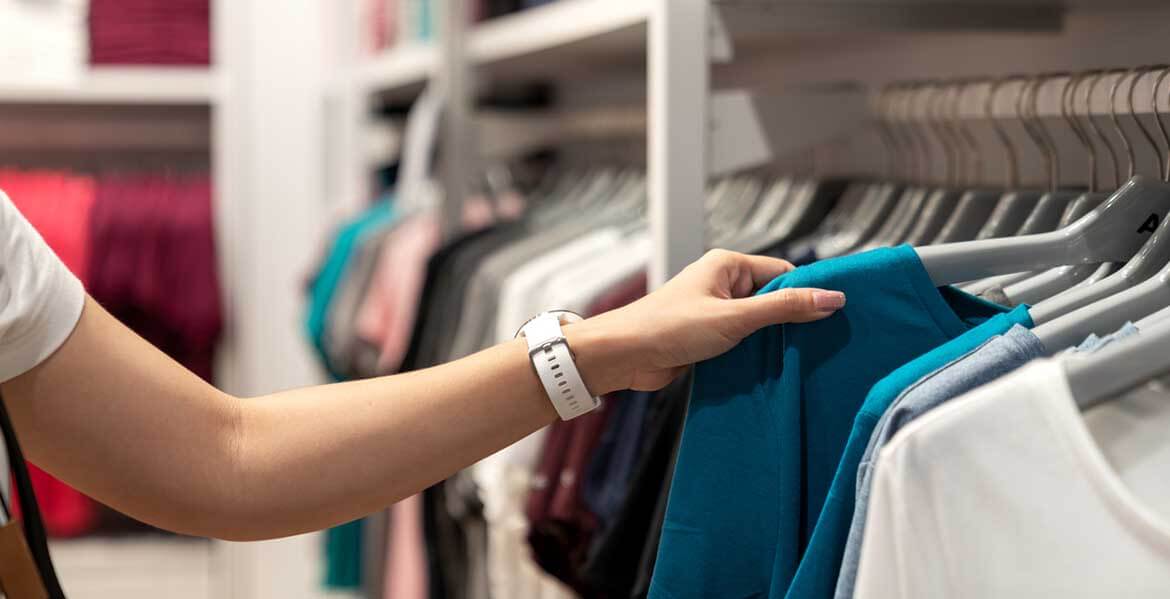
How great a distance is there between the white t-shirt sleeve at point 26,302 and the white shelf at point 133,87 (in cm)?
203

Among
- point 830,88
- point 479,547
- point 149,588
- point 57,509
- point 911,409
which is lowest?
point 149,588

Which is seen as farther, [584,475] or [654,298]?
[584,475]

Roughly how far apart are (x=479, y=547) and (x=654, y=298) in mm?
827

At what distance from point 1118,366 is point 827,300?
0.19 meters

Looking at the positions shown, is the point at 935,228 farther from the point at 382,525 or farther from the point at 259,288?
the point at 259,288

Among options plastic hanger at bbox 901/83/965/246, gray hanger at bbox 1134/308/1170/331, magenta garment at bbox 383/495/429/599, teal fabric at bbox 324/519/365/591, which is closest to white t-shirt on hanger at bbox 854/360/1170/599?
gray hanger at bbox 1134/308/1170/331

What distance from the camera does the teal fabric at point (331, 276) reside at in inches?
101

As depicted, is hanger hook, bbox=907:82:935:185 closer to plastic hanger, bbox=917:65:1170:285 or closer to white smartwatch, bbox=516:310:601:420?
plastic hanger, bbox=917:65:1170:285

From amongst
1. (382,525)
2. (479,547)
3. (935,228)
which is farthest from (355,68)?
(935,228)

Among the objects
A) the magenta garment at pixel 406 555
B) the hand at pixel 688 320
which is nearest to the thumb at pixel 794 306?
the hand at pixel 688 320

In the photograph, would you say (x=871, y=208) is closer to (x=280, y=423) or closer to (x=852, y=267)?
(x=852, y=267)

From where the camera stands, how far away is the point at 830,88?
1.35 metres

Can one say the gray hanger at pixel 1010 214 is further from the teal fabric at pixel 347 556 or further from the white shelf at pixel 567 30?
the teal fabric at pixel 347 556

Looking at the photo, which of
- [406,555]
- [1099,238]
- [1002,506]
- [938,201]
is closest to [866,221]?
[938,201]
